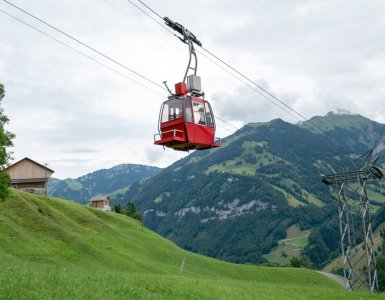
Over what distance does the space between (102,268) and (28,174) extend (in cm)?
6100

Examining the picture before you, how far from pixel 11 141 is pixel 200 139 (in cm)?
2293

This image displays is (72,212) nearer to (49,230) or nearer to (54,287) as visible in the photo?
(49,230)

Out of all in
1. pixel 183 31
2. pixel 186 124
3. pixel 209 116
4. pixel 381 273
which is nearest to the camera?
pixel 183 31

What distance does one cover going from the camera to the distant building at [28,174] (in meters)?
100

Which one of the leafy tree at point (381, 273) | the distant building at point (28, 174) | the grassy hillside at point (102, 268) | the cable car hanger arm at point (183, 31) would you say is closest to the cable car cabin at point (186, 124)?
the cable car hanger arm at point (183, 31)

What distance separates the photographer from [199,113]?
29688 millimetres

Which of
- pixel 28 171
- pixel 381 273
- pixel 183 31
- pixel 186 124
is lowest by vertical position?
pixel 381 273

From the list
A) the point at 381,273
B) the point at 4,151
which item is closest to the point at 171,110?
the point at 4,151

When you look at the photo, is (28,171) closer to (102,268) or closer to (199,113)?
(102,268)

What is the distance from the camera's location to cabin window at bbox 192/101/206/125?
2934cm

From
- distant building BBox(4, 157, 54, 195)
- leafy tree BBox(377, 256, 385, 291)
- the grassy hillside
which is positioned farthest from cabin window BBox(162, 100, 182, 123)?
leafy tree BBox(377, 256, 385, 291)

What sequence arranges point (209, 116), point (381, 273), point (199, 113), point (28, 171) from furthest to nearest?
1. point (381, 273)
2. point (28, 171)
3. point (209, 116)
4. point (199, 113)

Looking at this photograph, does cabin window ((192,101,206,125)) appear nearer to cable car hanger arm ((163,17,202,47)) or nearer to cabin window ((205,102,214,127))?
cabin window ((205,102,214,127))

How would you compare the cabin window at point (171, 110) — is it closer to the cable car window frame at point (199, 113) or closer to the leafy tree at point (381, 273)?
the cable car window frame at point (199, 113)
